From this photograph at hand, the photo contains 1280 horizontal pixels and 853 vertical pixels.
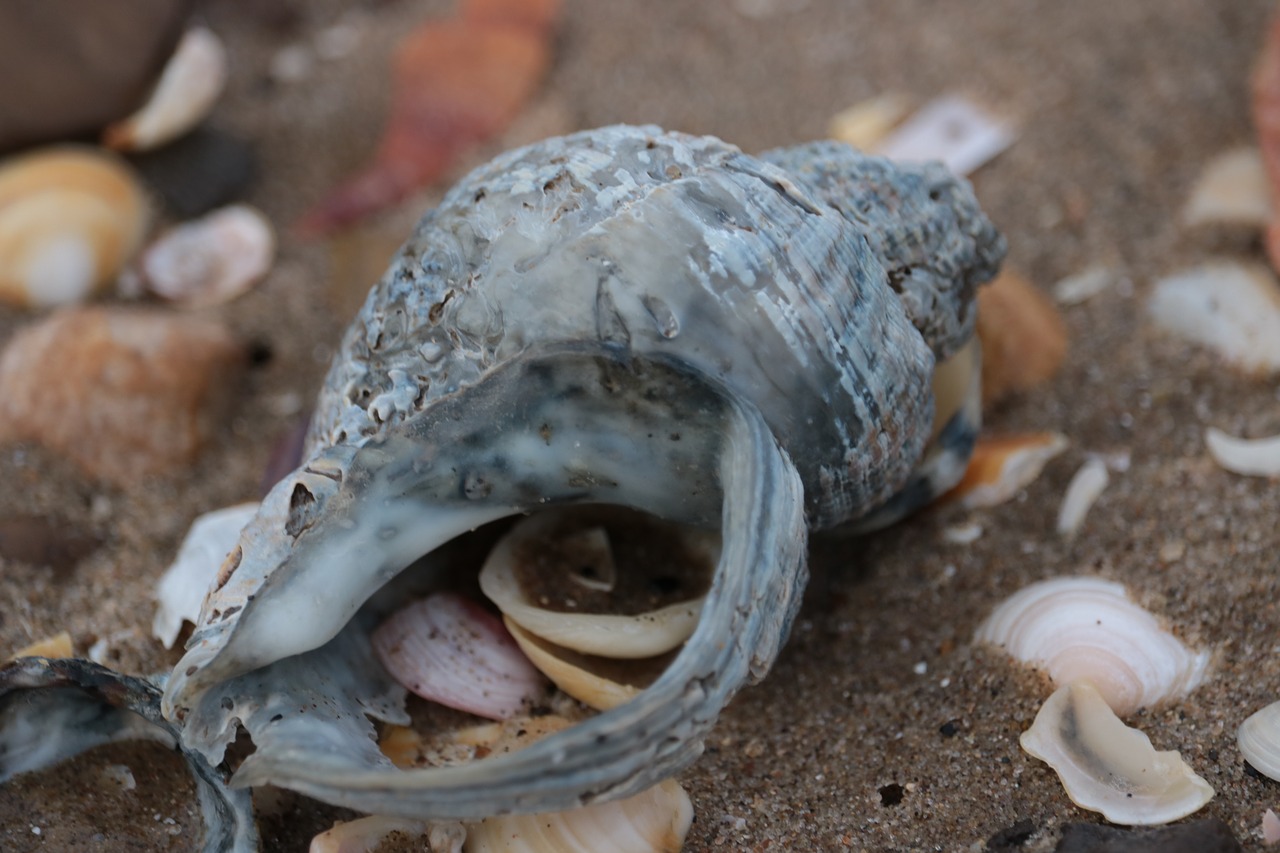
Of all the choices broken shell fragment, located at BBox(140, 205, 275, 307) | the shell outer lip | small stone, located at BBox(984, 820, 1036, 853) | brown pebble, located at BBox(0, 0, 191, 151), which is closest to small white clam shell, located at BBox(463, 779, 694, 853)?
the shell outer lip

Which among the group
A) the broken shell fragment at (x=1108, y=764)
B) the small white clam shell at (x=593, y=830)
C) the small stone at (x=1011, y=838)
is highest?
the small white clam shell at (x=593, y=830)

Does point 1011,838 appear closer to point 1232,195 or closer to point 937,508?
point 937,508

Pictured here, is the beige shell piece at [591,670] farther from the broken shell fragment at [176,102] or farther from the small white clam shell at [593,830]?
the broken shell fragment at [176,102]

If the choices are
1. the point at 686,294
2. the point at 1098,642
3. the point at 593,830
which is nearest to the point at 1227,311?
the point at 1098,642

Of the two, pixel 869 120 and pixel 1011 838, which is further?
pixel 869 120

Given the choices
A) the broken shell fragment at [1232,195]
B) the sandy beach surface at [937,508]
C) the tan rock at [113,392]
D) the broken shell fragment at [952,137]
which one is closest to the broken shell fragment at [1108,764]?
the sandy beach surface at [937,508]

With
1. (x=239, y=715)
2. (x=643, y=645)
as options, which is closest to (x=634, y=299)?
(x=643, y=645)
